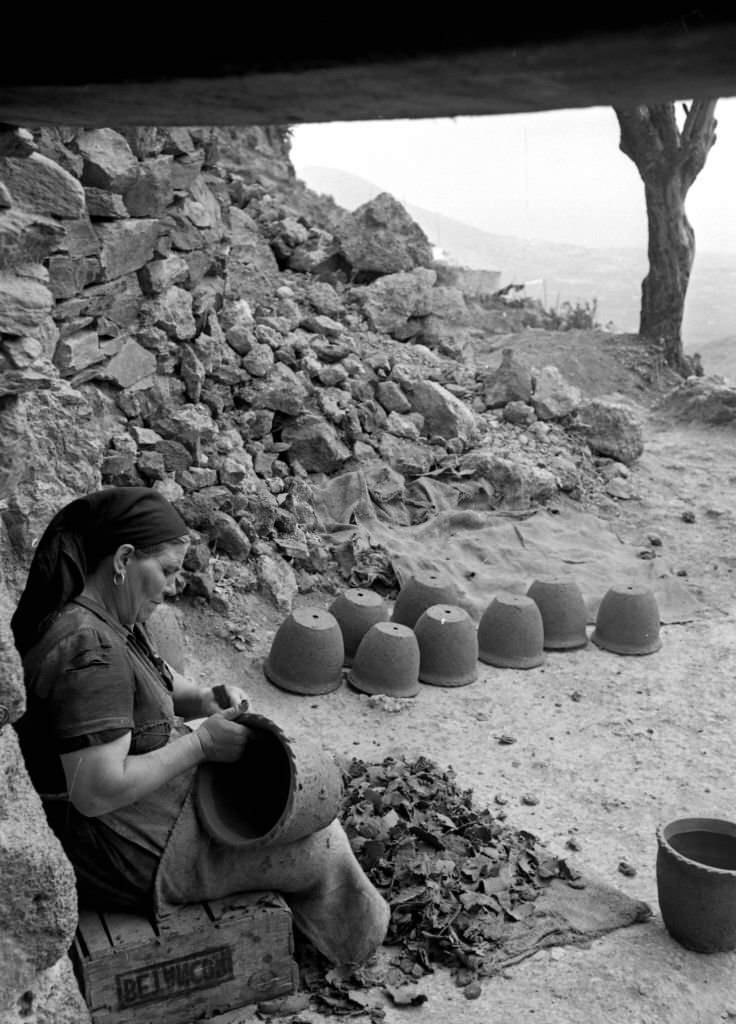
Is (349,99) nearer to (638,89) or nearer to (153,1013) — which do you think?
(638,89)

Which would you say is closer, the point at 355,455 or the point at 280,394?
the point at 280,394

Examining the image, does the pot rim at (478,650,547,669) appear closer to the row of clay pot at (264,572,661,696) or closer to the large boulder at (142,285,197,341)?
the row of clay pot at (264,572,661,696)

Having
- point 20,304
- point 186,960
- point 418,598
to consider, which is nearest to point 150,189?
point 418,598

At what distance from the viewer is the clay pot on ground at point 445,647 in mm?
5922

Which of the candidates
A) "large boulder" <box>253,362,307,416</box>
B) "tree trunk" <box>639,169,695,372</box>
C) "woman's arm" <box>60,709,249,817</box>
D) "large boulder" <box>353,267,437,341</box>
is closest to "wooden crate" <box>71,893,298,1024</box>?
"woman's arm" <box>60,709,249,817</box>

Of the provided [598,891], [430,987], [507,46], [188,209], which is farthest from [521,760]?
[507,46]

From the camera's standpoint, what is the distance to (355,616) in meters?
6.11

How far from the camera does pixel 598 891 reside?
3908 mm

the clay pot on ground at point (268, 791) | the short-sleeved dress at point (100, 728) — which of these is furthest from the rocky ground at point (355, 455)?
the clay pot on ground at point (268, 791)

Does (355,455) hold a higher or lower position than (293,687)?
higher

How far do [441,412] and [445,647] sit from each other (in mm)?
3471

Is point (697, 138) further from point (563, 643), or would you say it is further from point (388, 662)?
point (388, 662)

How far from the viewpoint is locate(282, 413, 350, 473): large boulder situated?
7.64 metres

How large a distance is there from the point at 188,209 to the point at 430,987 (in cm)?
491
